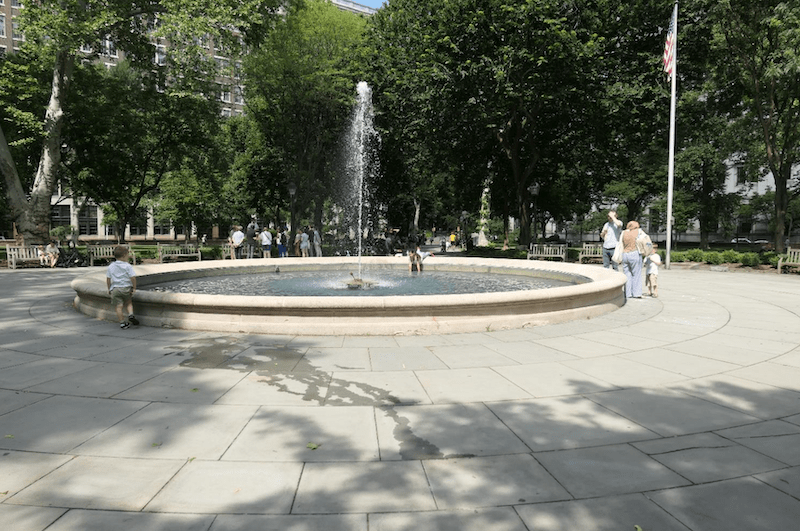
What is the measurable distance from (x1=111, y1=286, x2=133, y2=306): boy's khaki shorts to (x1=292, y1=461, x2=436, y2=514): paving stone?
6307 millimetres

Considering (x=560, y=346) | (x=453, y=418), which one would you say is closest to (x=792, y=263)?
(x=560, y=346)

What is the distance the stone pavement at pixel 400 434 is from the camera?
2990 millimetres

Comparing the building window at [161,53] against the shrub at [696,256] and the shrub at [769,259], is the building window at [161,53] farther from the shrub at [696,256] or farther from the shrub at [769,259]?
the shrub at [769,259]

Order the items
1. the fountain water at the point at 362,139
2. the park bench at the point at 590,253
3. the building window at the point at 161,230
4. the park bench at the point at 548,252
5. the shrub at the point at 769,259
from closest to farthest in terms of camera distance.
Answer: the shrub at the point at 769,259 < the park bench at the point at 590,253 < the park bench at the point at 548,252 < the fountain water at the point at 362,139 < the building window at the point at 161,230

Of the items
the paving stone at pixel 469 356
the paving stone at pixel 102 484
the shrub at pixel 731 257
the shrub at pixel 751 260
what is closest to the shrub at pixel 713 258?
the shrub at pixel 731 257

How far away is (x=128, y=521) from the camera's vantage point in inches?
113

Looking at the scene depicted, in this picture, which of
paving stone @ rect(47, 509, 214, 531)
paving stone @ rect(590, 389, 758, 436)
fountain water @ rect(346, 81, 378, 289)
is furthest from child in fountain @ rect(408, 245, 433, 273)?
paving stone @ rect(47, 509, 214, 531)

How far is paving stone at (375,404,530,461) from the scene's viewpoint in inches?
148

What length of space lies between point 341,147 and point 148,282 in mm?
23465

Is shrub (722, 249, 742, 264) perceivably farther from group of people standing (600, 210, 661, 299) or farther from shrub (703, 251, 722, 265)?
group of people standing (600, 210, 661, 299)

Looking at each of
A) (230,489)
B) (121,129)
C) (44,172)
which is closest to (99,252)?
(44,172)

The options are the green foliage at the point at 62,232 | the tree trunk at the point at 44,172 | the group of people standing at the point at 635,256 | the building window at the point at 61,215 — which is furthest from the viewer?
the building window at the point at 61,215

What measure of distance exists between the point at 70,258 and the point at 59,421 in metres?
22.6

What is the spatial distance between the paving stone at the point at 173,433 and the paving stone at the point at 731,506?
3.13 meters
